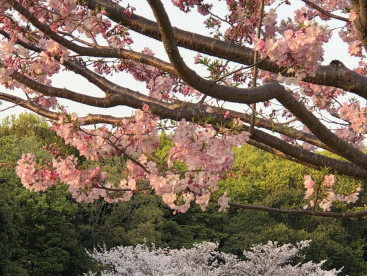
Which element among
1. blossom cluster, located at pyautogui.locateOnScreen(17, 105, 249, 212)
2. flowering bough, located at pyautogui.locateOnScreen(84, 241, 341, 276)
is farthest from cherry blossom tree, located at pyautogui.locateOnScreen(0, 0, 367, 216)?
flowering bough, located at pyautogui.locateOnScreen(84, 241, 341, 276)

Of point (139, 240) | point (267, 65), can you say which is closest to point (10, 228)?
point (139, 240)

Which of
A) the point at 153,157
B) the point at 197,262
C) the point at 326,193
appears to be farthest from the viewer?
the point at 197,262

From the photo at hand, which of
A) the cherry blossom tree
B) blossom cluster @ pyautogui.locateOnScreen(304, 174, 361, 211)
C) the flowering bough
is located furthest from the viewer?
the flowering bough

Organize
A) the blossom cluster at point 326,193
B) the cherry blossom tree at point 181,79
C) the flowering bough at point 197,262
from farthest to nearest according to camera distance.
Result: the flowering bough at point 197,262 < the blossom cluster at point 326,193 < the cherry blossom tree at point 181,79

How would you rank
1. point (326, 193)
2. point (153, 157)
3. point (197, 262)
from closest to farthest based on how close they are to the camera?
point (153, 157)
point (326, 193)
point (197, 262)

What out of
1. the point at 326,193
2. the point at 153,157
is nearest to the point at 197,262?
the point at 326,193

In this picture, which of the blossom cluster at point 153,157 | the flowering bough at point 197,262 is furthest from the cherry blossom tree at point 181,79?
the flowering bough at point 197,262

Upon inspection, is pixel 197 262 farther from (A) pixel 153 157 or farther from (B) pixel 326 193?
(A) pixel 153 157

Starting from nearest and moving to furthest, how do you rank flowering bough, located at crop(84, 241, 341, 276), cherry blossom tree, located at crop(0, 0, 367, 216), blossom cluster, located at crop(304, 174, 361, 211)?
1. cherry blossom tree, located at crop(0, 0, 367, 216)
2. blossom cluster, located at crop(304, 174, 361, 211)
3. flowering bough, located at crop(84, 241, 341, 276)

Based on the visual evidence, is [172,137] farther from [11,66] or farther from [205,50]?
[11,66]

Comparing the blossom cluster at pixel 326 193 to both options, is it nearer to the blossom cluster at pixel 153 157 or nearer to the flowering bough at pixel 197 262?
the blossom cluster at pixel 153 157

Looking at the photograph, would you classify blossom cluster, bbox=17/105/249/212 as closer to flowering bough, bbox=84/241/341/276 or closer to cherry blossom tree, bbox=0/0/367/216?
cherry blossom tree, bbox=0/0/367/216

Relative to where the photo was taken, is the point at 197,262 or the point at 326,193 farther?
the point at 197,262

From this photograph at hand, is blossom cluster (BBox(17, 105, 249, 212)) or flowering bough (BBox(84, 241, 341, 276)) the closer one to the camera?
blossom cluster (BBox(17, 105, 249, 212))
